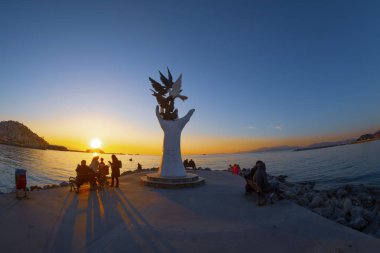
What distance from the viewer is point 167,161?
1407 cm

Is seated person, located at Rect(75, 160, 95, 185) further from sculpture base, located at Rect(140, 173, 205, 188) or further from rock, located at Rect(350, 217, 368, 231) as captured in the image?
rock, located at Rect(350, 217, 368, 231)

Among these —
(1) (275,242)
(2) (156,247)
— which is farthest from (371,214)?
(2) (156,247)

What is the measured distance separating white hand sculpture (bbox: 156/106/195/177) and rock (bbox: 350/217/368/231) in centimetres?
847

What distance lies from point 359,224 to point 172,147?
31.5ft

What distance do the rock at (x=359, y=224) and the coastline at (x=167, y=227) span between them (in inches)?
63.4

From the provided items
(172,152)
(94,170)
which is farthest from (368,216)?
A: (94,170)

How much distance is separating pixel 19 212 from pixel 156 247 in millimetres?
4717

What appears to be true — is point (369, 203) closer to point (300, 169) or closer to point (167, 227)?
point (167, 227)

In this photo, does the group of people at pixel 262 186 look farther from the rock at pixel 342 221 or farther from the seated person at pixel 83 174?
the seated person at pixel 83 174

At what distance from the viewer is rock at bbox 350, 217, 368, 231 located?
7031mm

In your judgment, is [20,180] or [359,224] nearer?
[359,224]

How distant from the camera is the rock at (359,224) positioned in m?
7.03

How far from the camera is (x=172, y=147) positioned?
14.3 meters

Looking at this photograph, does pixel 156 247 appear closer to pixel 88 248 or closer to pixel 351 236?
pixel 88 248
